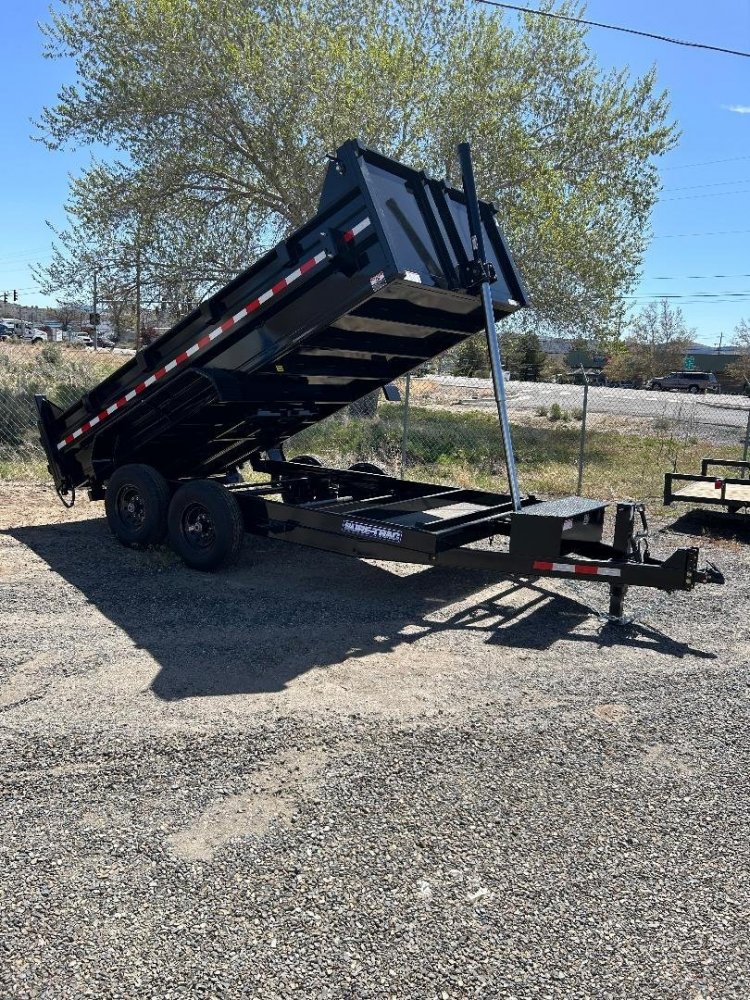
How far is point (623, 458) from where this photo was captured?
16.4 m

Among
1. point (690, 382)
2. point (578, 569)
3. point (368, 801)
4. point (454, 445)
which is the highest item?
point (690, 382)

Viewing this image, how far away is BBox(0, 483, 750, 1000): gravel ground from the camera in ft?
8.29

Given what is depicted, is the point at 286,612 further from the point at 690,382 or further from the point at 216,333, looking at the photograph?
the point at 690,382

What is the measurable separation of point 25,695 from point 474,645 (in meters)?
2.84

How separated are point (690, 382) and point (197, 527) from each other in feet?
173

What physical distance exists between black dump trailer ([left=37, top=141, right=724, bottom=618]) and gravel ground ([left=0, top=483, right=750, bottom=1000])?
2.18 feet

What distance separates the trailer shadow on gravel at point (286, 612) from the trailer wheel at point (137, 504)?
0.60 feet

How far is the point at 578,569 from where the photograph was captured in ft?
17.6

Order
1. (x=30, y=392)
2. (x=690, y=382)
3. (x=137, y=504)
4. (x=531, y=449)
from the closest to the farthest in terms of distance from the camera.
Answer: (x=137, y=504)
(x=30, y=392)
(x=531, y=449)
(x=690, y=382)

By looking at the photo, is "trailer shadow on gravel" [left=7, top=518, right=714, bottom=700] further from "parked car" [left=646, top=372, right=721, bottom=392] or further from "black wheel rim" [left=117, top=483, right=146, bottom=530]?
"parked car" [left=646, top=372, right=721, bottom=392]

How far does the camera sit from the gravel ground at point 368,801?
8.29ft

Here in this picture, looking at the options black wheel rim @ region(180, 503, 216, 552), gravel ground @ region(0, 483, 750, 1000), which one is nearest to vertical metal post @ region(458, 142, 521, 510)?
gravel ground @ region(0, 483, 750, 1000)

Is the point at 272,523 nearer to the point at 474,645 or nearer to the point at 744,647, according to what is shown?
the point at 474,645

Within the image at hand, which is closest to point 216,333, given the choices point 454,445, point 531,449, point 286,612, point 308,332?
point 308,332
